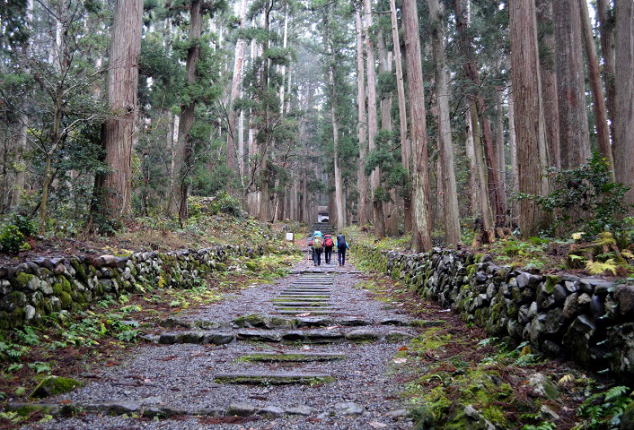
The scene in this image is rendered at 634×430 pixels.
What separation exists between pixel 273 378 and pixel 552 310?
2.48 metres

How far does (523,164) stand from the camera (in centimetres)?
698

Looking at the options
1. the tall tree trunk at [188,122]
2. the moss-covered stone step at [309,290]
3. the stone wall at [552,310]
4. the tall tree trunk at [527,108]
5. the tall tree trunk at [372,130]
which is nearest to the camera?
the stone wall at [552,310]

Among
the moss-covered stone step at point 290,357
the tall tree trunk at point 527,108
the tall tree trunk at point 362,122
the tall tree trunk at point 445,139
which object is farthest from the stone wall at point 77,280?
the tall tree trunk at point 362,122

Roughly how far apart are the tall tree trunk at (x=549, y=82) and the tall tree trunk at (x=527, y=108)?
3.08 metres

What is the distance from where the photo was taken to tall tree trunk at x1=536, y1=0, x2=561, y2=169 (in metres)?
10.7

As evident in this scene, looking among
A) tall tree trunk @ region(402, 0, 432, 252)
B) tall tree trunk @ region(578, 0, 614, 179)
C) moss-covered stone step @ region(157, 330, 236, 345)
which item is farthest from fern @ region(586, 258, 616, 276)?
tall tree trunk @ region(578, 0, 614, 179)

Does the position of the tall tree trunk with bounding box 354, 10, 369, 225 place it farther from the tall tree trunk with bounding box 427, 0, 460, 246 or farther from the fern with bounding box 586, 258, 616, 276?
the fern with bounding box 586, 258, 616, 276

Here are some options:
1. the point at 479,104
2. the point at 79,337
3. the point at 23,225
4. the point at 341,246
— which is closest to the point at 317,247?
the point at 341,246

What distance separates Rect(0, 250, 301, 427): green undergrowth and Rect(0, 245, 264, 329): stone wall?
12 cm

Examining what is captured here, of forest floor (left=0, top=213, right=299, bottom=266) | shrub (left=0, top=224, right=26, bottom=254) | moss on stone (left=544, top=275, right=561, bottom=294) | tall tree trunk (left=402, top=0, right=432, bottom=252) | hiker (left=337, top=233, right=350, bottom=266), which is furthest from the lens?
hiker (left=337, top=233, right=350, bottom=266)

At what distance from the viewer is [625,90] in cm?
1009

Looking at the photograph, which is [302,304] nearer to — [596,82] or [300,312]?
[300,312]

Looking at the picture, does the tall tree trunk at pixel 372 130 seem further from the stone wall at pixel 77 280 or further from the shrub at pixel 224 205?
the stone wall at pixel 77 280

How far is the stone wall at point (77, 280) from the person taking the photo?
4227 mm
